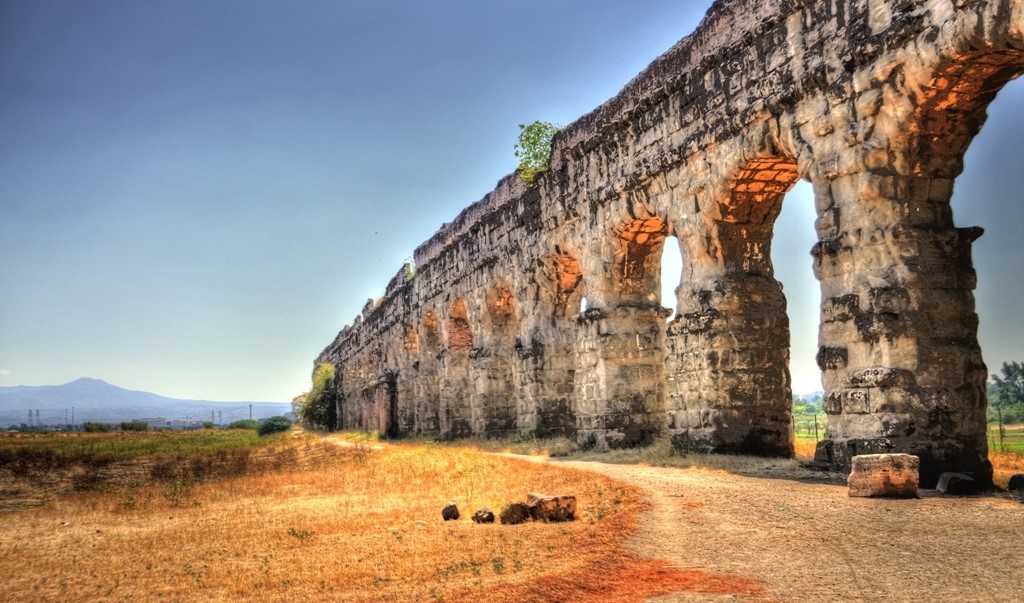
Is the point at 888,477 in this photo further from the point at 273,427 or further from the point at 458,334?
the point at 273,427

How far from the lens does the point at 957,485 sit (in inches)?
298

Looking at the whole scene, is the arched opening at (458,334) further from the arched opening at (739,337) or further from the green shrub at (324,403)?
the green shrub at (324,403)

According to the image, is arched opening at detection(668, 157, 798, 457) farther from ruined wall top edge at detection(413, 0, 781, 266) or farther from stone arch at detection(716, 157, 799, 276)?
ruined wall top edge at detection(413, 0, 781, 266)

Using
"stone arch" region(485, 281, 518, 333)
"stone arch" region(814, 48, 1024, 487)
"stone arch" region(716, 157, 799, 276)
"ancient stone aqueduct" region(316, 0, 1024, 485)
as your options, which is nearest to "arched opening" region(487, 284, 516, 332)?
"stone arch" region(485, 281, 518, 333)

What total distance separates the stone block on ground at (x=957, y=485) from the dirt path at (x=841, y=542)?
0.20 meters

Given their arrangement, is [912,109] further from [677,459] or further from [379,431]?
[379,431]

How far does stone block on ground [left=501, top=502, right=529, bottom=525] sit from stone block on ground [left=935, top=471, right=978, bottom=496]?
3.79m

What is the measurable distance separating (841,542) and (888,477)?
1.87 meters

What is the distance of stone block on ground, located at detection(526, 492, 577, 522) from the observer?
7.50 metres

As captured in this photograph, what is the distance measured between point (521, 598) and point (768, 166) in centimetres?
860

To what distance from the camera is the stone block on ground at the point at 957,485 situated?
7555mm

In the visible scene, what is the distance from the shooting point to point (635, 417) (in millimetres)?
15219

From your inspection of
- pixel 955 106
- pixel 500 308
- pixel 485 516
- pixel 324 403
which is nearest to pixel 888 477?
pixel 485 516

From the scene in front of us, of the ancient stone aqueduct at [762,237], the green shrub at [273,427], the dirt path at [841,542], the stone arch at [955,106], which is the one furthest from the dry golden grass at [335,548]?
the green shrub at [273,427]
